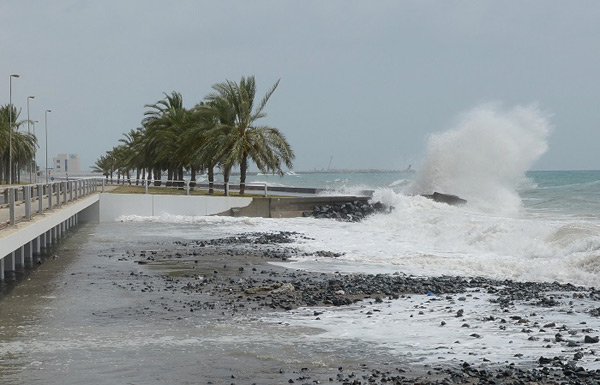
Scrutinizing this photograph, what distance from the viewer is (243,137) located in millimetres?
44000

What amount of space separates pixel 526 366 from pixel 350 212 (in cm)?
3058

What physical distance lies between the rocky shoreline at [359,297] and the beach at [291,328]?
0.10 feet

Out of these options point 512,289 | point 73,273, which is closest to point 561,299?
point 512,289

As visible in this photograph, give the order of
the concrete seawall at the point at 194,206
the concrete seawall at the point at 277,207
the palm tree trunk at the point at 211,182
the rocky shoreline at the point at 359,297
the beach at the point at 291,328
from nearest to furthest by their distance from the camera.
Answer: the rocky shoreline at the point at 359,297
the beach at the point at 291,328
the concrete seawall at the point at 194,206
the concrete seawall at the point at 277,207
the palm tree trunk at the point at 211,182

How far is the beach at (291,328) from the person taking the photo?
27.5 feet

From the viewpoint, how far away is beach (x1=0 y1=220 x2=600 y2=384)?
330 inches

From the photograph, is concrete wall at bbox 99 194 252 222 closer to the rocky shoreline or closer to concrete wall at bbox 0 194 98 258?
concrete wall at bbox 0 194 98 258

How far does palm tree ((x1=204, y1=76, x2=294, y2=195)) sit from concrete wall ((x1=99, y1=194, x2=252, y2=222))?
13.1 ft

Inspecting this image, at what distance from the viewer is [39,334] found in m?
10.3

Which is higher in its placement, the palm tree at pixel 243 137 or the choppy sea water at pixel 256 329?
the palm tree at pixel 243 137

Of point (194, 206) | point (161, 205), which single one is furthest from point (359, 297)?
point (161, 205)

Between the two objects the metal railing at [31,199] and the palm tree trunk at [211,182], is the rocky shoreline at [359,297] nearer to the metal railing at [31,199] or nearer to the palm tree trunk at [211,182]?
the metal railing at [31,199]

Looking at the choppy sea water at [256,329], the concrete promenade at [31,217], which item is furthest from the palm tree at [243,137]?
the choppy sea water at [256,329]

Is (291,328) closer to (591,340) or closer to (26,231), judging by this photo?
(591,340)
